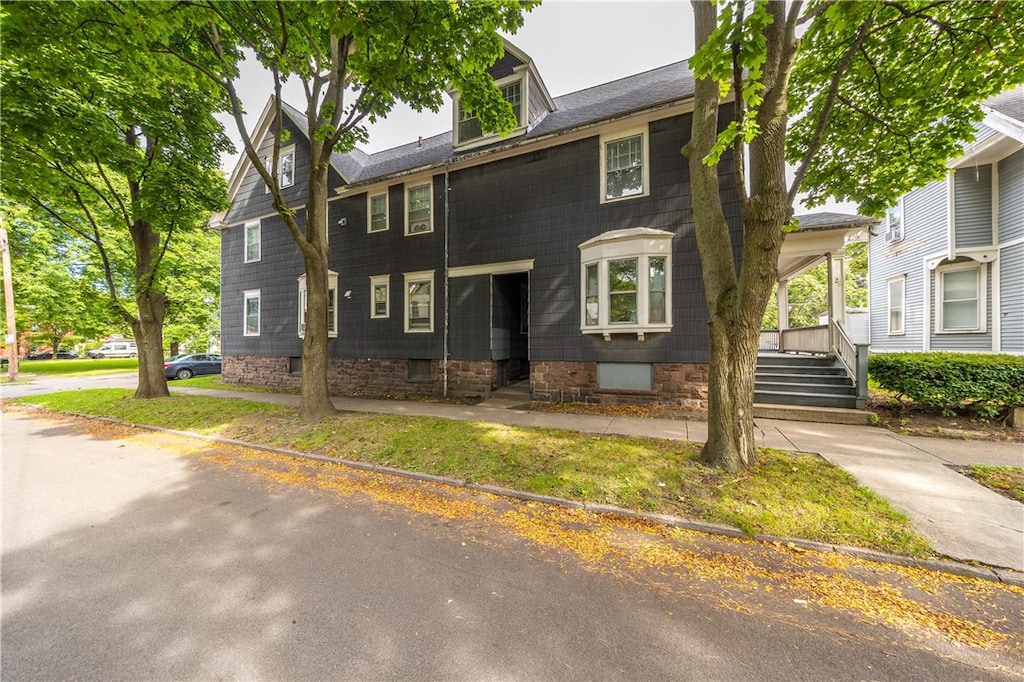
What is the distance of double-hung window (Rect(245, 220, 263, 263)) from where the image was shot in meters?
15.1

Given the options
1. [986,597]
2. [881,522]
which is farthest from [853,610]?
[881,522]

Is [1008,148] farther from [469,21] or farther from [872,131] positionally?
[469,21]

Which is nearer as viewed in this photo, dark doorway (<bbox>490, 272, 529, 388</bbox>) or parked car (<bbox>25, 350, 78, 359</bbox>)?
dark doorway (<bbox>490, 272, 529, 388</bbox>)

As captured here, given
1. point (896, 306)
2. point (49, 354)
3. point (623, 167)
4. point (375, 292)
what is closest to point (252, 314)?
point (375, 292)

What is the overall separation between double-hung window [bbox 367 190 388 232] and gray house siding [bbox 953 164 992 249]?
17.9 metres

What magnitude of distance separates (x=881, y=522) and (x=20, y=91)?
623 inches

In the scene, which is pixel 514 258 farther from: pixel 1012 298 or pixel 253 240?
pixel 1012 298

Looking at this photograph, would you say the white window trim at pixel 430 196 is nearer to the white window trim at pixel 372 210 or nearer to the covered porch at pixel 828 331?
the white window trim at pixel 372 210

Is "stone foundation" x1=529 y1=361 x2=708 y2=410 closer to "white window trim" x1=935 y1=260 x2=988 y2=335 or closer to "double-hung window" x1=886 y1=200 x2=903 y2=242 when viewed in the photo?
"white window trim" x1=935 y1=260 x2=988 y2=335

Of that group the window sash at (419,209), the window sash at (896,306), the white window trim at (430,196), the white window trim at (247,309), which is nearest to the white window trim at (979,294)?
the window sash at (896,306)

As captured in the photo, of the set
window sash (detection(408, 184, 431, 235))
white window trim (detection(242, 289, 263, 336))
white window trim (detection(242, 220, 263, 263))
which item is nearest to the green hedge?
Result: window sash (detection(408, 184, 431, 235))

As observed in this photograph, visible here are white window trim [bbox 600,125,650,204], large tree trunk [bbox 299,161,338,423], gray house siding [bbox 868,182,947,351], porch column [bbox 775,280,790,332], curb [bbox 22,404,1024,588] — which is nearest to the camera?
curb [bbox 22,404,1024,588]

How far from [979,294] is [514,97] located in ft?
50.6

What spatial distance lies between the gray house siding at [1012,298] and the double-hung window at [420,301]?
1657cm
